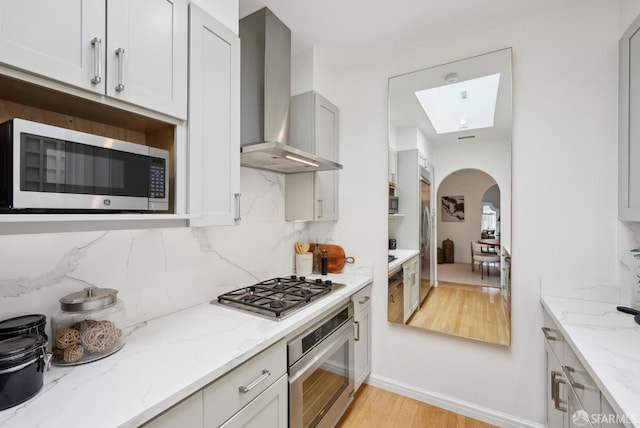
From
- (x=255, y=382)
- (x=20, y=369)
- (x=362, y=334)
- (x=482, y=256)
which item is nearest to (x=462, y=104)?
(x=482, y=256)

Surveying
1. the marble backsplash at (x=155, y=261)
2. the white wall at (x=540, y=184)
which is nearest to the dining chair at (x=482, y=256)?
the white wall at (x=540, y=184)

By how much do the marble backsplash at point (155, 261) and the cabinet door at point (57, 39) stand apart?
62 centimetres

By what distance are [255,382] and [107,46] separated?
1322 mm

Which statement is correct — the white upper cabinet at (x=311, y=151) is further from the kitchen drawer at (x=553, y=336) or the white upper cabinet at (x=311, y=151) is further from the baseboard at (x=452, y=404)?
the kitchen drawer at (x=553, y=336)

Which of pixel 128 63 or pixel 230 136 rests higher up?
pixel 128 63

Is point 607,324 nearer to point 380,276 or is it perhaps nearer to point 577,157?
point 577,157

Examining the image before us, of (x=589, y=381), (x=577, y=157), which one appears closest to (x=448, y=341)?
(x=589, y=381)

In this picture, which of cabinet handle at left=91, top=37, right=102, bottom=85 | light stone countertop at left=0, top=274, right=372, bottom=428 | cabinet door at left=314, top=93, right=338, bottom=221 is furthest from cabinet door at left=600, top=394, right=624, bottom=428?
cabinet handle at left=91, top=37, right=102, bottom=85

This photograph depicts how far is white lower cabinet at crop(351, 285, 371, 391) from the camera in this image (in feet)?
6.93

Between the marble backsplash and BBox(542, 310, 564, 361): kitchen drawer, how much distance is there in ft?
5.74

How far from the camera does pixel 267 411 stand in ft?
4.07

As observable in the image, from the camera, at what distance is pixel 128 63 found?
39.9 inches

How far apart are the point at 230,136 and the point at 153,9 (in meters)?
0.55

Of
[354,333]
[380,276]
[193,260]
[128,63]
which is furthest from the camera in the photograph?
[380,276]
